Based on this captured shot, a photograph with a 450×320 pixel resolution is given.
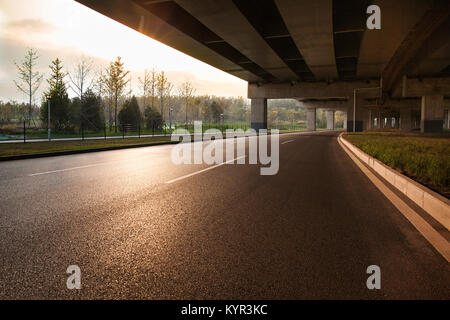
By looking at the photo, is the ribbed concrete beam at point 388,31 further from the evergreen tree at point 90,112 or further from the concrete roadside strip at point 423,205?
the evergreen tree at point 90,112

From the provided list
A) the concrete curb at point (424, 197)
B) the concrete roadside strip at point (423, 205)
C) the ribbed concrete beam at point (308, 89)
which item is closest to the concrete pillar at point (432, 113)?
the ribbed concrete beam at point (308, 89)

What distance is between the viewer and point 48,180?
7.21m

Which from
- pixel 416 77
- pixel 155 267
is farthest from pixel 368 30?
pixel 155 267

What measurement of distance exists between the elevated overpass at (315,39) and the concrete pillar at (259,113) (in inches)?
155

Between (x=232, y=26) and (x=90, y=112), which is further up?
(x=232, y=26)

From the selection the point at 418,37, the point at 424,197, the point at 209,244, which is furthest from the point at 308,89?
the point at 209,244

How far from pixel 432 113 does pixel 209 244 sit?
47060mm

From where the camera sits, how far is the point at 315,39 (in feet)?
76.9

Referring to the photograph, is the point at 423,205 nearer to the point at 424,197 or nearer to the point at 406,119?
the point at 424,197

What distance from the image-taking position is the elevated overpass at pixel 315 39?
17203 mm

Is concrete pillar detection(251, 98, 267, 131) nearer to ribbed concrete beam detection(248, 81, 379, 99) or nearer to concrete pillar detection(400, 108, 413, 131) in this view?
ribbed concrete beam detection(248, 81, 379, 99)

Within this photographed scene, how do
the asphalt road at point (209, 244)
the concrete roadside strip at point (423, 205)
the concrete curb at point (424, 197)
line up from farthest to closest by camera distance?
the concrete curb at point (424, 197) < the concrete roadside strip at point (423, 205) < the asphalt road at point (209, 244)

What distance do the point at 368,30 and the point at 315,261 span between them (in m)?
22.6
